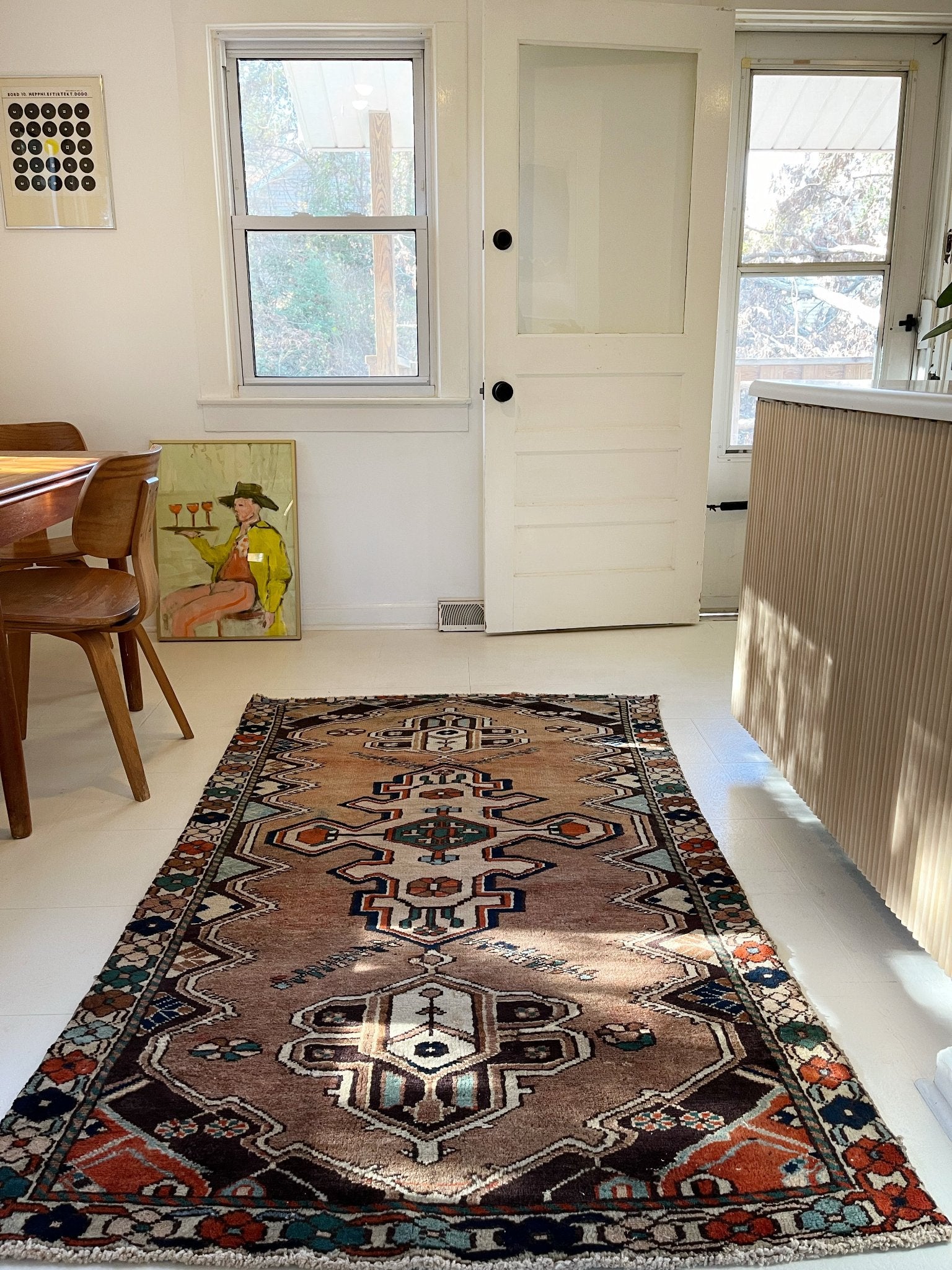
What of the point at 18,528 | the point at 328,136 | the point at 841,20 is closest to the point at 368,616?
the point at 328,136

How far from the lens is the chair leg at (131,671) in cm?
319

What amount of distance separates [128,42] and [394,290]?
1.26 metres

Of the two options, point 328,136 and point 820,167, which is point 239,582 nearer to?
point 328,136

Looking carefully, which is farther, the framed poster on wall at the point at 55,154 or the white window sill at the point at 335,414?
the white window sill at the point at 335,414

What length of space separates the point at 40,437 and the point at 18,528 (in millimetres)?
1572

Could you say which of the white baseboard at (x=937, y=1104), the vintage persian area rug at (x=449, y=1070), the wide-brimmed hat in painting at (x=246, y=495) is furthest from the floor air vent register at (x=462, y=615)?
the white baseboard at (x=937, y=1104)

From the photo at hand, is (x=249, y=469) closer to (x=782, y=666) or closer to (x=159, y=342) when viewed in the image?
(x=159, y=342)

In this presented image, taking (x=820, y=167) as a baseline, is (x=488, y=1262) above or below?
below

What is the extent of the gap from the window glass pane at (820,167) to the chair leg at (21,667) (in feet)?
10.2

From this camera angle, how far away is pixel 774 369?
4344 mm

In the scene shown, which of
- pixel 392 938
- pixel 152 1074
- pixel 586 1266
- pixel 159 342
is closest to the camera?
pixel 586 1266

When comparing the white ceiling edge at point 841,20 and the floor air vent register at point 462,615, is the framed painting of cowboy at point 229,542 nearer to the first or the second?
the floor air vent register at point 462,615

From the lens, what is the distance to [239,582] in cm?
412

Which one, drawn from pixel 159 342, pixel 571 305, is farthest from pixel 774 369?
pixel 159 342
